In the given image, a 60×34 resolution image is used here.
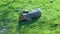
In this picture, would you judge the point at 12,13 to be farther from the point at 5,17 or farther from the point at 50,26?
the point at 50,26

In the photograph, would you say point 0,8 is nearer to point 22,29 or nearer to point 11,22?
point 11,22

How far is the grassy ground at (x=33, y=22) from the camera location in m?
4.70

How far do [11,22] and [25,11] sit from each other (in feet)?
1.75

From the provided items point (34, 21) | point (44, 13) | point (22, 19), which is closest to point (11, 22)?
point (22, 19)

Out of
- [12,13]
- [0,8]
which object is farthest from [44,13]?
[0,8]

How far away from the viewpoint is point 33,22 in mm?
5023

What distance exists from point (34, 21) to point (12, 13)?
0.77m

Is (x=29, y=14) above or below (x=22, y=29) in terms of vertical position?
above

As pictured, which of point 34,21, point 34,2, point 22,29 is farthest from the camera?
point 34,2

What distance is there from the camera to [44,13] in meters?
5.41

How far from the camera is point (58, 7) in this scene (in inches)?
224

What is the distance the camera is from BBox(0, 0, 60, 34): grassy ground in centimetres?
470

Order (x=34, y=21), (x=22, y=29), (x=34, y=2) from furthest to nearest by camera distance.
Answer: (x=34, y=2), (x=34, y=21), (x=22, y=29)

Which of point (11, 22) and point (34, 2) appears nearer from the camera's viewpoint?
point (11, 22)
